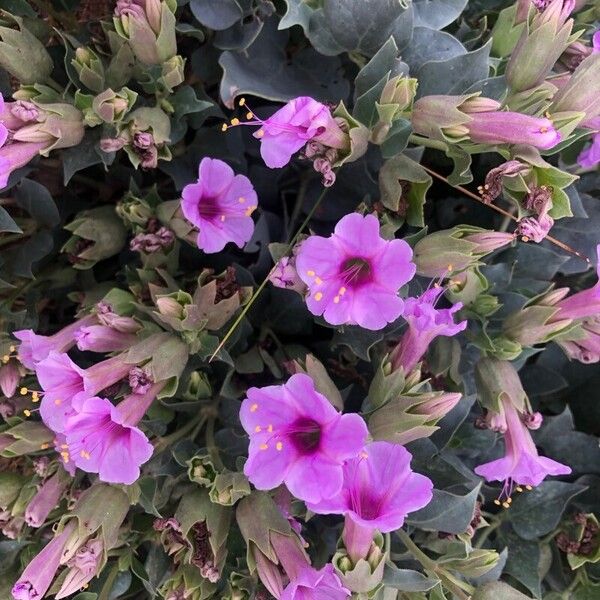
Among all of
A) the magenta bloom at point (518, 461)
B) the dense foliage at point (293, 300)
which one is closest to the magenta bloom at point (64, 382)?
the dense foliage at point (293, 300)

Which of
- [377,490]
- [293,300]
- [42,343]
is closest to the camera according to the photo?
[377,490]

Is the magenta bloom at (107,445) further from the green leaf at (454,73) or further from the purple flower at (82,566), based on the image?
the green leaf at (454,73)

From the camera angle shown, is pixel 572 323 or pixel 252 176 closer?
pixel 572 323

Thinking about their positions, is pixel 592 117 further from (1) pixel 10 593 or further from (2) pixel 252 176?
(1) pixel 10 593

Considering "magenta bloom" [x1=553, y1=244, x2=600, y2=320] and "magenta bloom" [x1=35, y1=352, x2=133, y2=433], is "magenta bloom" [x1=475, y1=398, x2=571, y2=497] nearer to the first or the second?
"magenta bloom" [x1=553, y1=244, x2=600, y2=320]

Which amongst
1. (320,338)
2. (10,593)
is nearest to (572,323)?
(320,338)

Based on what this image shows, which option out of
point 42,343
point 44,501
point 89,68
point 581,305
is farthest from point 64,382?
point 581,305

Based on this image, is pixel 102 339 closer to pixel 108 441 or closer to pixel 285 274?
pixel 108 441
